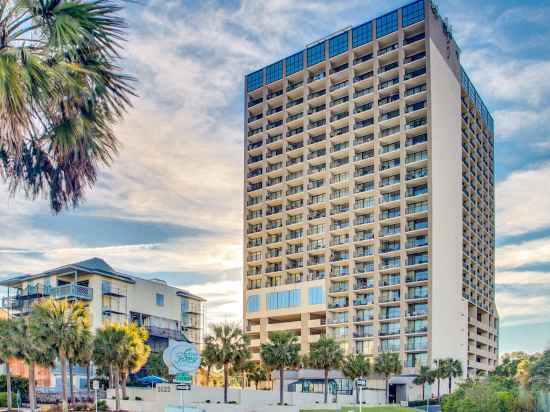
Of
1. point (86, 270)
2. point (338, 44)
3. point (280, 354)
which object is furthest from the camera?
A: point (338, 44)

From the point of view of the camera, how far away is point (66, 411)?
50.9 meters

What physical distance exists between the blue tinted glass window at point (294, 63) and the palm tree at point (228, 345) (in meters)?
69.2

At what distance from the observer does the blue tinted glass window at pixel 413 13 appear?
108 m

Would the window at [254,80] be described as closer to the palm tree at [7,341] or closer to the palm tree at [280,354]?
the palm tree at [280,354]

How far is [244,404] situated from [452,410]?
1976 centimetres

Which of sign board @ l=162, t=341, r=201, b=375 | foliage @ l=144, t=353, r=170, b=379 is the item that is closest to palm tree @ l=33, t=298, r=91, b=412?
sign board @ l=162, t=341, r=201, b=375

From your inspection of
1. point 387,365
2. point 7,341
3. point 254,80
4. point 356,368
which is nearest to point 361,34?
point 254,80

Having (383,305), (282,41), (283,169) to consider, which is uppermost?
(282,41)

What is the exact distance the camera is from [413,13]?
10856cm

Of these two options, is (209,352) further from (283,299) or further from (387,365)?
(283,299)

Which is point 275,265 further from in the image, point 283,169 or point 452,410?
point 452,410

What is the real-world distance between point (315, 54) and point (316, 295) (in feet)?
144

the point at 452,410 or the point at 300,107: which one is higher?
the point at 300,107

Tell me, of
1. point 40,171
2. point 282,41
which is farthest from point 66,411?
point 282,41
